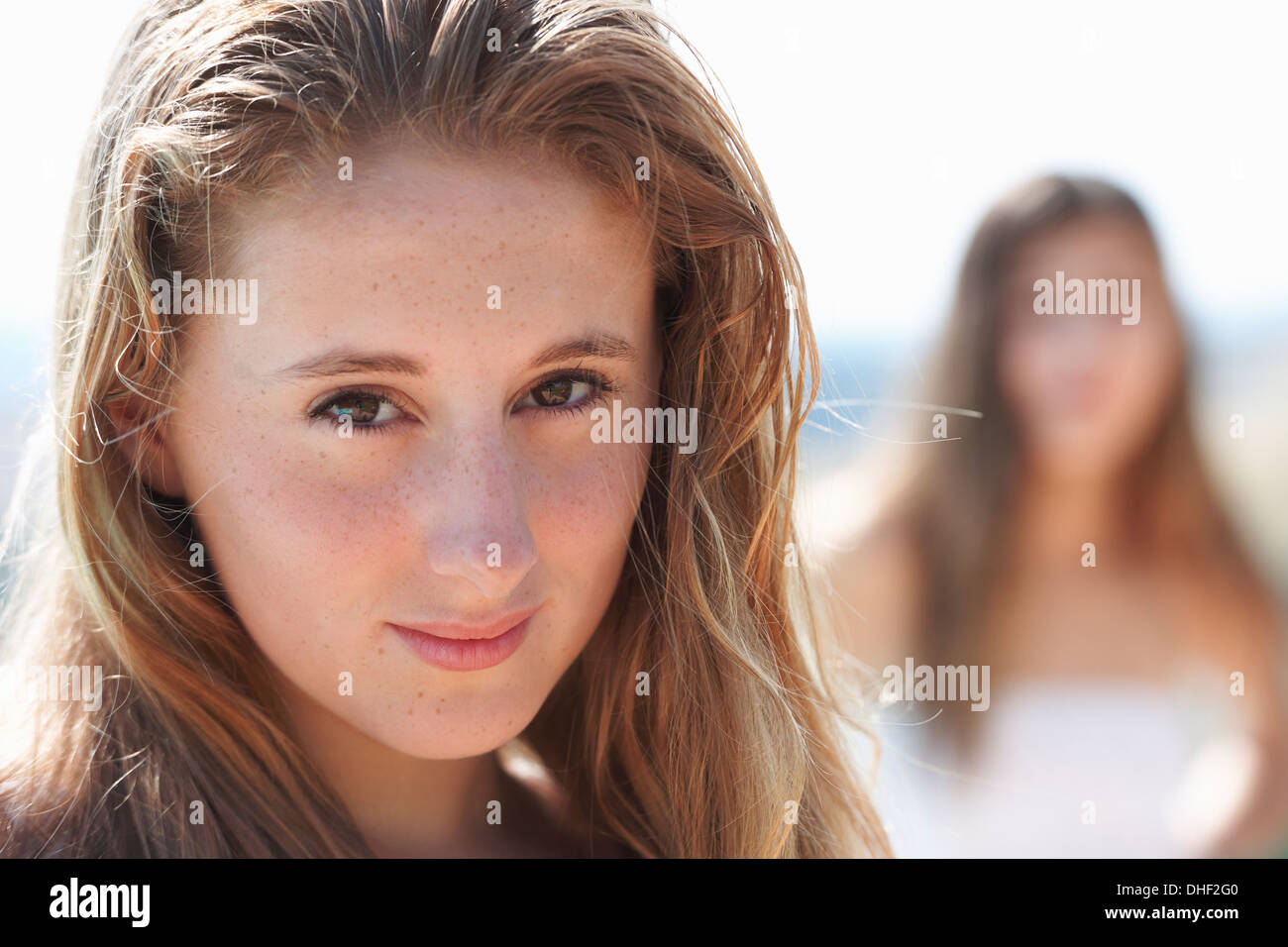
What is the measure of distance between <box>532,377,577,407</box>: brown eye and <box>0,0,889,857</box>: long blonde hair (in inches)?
9.8

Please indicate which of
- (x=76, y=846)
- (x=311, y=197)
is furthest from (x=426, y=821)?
(x=311, y=197)

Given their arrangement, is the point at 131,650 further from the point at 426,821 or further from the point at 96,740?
the point at 426,821

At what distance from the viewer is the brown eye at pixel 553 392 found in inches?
59.9

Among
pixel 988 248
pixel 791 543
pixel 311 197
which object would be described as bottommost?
pixel 791 543

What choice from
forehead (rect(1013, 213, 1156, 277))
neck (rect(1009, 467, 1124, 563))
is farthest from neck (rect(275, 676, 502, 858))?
forehead (rect(1013, 213, 1156, 277))

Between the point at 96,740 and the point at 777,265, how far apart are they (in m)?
1.24

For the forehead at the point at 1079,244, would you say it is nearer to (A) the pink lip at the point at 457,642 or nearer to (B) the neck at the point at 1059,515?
(B) the neck at the point at 1059,515

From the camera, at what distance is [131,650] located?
1.57 m

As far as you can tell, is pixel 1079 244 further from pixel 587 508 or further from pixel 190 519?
pixel 190 519

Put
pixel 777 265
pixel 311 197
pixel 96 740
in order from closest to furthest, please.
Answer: pixel 311 197, pixel 96 740, pixel 777 265

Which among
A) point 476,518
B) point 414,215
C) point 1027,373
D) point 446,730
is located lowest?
point 446,730

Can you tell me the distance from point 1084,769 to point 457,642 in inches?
126

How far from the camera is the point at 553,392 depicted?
1532 mm

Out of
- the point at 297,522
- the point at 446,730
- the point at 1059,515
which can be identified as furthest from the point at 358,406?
the point at 1059,515
